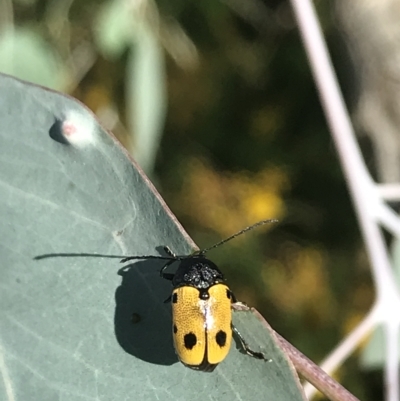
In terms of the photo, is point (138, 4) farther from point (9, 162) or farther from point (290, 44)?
point (9, 162)

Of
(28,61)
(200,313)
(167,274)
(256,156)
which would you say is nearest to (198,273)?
(200,313)

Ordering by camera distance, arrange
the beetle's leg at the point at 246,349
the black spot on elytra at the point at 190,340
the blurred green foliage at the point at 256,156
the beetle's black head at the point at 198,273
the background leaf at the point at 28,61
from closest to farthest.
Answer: the beetle's leg at the point at 246,349 < the black spot on elytra at the point at 190,340 < the beetle's black head at the point at 198,273 < the background leaf at the point at 28,61 < the blurred green foliage at the point at 256,156

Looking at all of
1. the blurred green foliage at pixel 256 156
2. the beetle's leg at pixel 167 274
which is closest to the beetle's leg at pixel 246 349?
the beetle's leg at pixel 167 274

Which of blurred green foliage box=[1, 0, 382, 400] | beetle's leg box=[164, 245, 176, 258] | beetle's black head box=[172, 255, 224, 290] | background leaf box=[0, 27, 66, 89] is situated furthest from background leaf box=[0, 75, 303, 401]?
blurred green foliage box=[1, 0, 382, 400]

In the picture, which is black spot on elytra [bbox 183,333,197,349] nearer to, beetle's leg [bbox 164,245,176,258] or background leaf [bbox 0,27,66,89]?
beetle's leg [bbox 164,245,176,258]

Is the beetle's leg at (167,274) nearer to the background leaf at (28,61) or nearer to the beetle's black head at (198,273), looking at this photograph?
the beetle's black head at (198,273)

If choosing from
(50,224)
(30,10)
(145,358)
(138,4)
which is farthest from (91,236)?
(30,10)
